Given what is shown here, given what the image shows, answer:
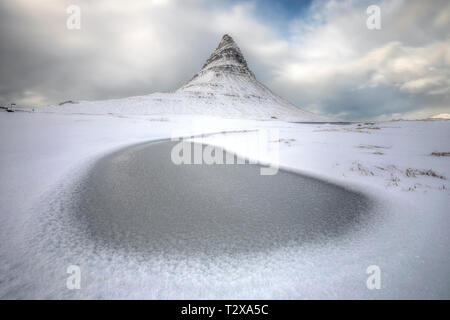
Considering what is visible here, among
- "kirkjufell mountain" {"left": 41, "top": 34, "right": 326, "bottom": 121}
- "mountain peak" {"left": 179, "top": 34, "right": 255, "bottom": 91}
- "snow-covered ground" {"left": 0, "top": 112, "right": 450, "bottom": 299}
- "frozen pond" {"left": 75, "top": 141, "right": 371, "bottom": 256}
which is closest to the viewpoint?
"snow-covered ground" {"left": 0, "top": 112, "right": 450, "bottom": 299}

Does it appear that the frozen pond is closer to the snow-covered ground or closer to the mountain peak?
the snow-covered ground

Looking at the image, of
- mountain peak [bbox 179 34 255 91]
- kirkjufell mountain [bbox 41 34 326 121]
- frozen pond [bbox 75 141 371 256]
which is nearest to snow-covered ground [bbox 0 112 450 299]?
frozen pond [bbox 75 141 371 256]

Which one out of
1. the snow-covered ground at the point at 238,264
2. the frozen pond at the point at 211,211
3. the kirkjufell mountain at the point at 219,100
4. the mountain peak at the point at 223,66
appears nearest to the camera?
the snow-covered ground at the point at 238,264

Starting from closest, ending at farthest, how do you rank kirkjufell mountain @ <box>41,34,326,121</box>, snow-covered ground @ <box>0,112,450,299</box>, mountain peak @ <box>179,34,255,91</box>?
snow-covered ground @ <box>0,112,450,299</box>
kirkjufell mountain @ <box>41,34,326,121</box>
mountain peak @ <box>179,34,255,91</box>

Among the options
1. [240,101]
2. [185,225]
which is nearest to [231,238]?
[185,225]

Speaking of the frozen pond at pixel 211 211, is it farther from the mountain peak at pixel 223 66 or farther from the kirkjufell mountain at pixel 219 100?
the mountain peak at pixel 223 66

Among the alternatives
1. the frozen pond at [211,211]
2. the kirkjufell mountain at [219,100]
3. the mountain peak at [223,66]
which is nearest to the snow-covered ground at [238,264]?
the frozen pond at [211,211]
